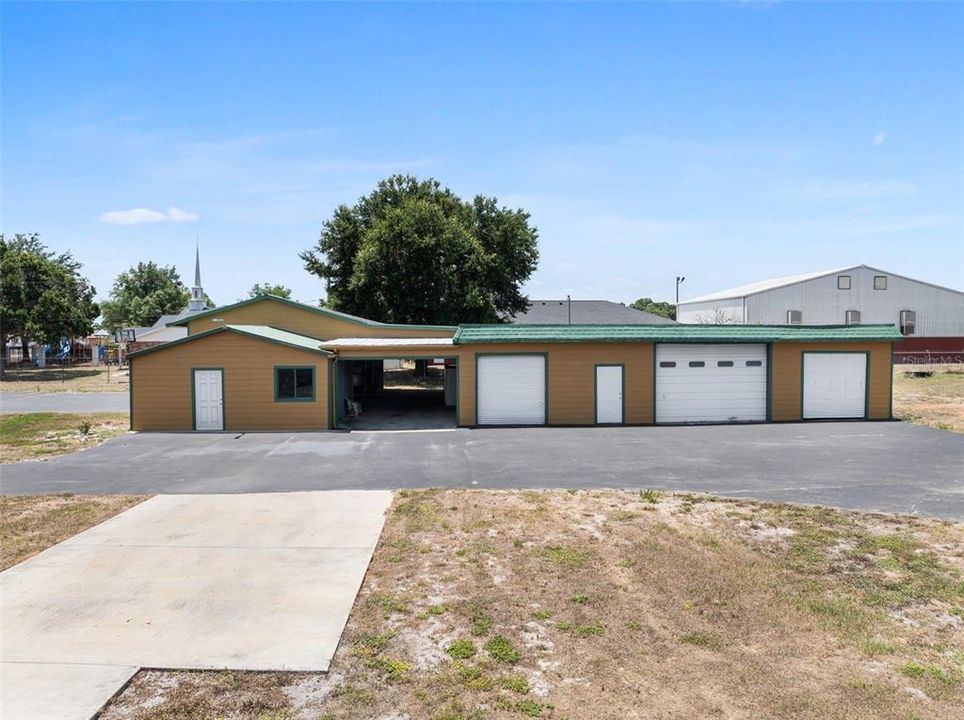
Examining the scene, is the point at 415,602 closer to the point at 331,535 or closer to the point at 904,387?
the point at 331,535

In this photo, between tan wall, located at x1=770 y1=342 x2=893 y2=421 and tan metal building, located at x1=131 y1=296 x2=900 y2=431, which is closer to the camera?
tan metal building, located at x1=131 y1=296 x2=900 y2=431

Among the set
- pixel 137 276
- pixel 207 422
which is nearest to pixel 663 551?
pixel 207 422

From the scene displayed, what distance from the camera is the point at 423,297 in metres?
35.0

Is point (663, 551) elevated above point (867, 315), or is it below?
below

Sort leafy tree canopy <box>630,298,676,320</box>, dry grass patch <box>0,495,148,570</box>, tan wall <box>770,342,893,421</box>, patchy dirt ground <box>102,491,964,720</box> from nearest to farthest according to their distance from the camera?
patchy dirt ground <box>102,491,964,720</box> → dry grass patch <box>0,495,148,570</box> → tan wall <box>770,342,893,421</box> → leafy tree canopy <box>630,298,676,320</box>

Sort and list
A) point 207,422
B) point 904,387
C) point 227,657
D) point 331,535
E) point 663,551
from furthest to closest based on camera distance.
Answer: point 904,387 < point 207,422 < point 331,535 < point 663,551 < point 227,657

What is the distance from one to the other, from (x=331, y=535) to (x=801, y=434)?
14.2m

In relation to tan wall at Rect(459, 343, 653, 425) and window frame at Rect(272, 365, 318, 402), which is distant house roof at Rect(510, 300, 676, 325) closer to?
tan wall at Rect(459, 343, 653, 425)

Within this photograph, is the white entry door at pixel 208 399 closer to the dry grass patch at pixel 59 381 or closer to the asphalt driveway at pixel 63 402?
the asphalt driveway at pixel 63 402

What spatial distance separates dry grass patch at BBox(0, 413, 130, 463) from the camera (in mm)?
15875

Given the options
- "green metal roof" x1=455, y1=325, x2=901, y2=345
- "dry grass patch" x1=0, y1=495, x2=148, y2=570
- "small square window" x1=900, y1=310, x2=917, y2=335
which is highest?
"small square window" x1=900, y1=310, x2=917, y2=335

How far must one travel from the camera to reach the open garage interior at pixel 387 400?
69.2ft

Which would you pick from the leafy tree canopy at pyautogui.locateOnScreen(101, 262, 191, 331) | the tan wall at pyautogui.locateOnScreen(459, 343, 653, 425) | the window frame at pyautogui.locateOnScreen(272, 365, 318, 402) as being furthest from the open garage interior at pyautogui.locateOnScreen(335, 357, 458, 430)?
the leafy tree canopy at pyautogui.locateOnScreen(101, 262, 191, 331)

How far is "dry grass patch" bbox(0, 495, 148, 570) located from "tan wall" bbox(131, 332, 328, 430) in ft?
27.3
